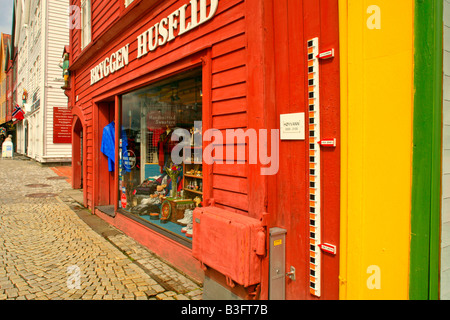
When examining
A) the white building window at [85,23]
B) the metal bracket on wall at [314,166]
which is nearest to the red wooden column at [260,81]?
the metal bracket on wall at [314,166]

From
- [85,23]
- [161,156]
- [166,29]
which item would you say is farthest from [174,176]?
[85,23]

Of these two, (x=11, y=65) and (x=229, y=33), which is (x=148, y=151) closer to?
(x=229, y=33)

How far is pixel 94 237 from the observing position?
595 centimetres

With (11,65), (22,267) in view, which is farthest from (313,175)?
(11,65)

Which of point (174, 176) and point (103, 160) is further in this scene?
point (103, 160)

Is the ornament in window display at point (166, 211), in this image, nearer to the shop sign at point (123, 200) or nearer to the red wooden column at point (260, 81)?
the shop sign at point (123, 200)

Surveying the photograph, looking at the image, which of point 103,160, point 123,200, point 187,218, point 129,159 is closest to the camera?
point 187,218

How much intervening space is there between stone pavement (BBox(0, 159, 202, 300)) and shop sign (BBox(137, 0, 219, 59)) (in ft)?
10.7

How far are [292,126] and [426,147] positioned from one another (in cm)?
108

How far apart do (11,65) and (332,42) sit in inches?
1683

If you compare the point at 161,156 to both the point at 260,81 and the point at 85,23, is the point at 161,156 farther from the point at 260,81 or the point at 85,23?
the point at 85,23

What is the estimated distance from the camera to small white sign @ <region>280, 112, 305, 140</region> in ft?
9.21

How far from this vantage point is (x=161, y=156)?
6504 mm

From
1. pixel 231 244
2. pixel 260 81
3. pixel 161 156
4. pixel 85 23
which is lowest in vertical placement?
pixel 231 244
